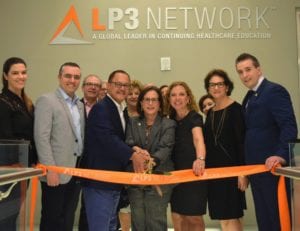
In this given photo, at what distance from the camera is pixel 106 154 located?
313 centimetres

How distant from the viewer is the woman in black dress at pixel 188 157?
325cm

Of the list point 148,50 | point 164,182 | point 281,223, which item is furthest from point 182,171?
point 148,50

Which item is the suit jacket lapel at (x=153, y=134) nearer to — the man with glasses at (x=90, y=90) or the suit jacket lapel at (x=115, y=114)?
the suit jacket lapel at (x=115, y=114)

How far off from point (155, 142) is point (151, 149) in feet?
0.22

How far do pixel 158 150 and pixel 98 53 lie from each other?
2.88 metres

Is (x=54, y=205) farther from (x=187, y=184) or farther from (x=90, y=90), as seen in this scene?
(x=90, y=90)

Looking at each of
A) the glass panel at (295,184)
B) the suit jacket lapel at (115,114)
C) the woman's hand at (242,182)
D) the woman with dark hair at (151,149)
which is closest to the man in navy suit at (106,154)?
the suit jacket lapel at (115,114)

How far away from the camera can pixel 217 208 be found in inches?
129

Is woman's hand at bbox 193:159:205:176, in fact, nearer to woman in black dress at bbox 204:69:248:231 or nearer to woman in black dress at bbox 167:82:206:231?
woman in black dress at bbox 167:82:206:231

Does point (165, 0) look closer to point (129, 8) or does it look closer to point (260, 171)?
point (129, 8)

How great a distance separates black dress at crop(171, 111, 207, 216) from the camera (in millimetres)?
3258

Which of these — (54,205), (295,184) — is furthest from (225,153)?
(54,205)

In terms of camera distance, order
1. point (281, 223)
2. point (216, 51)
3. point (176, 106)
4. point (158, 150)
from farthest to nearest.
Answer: point (216, 51), point (176, 106), point (158, 150), point (281, 223)

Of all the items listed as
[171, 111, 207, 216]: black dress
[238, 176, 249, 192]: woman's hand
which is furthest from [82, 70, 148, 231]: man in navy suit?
[238, 176, 249, 192]: woman's hand
